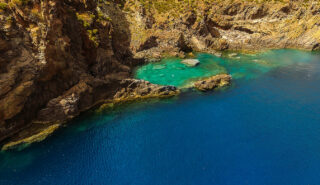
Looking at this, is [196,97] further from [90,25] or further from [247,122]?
[90,25]

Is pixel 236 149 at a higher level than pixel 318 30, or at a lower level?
lower

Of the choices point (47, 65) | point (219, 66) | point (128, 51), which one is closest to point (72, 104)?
point (47, 65)

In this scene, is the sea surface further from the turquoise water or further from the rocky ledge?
the turquoise water

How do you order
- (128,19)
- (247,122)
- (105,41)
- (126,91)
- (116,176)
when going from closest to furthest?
(116,176), (247,122), (126,91), (105,41), (128,19)

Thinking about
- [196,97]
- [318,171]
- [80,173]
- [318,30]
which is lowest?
[318,171]

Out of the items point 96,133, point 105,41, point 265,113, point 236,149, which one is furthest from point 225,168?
point 105,41

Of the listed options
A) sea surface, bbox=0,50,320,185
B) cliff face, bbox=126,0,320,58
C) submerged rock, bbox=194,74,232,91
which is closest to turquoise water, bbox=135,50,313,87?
submerged rock, bbox=194,74,232,91
